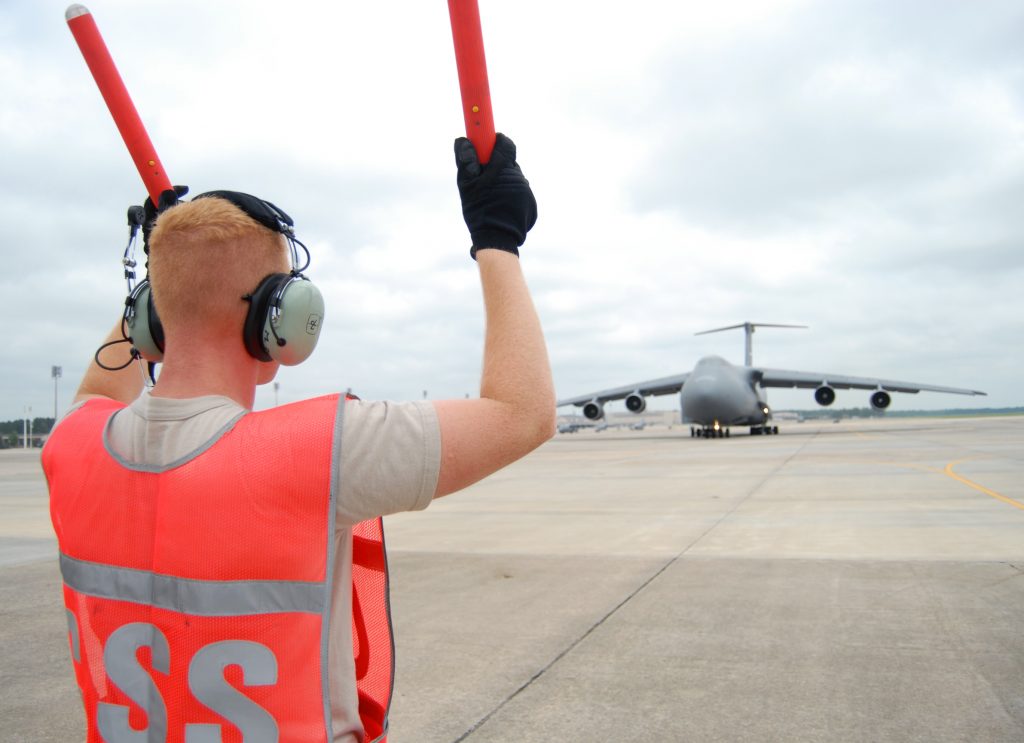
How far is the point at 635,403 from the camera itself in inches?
1528

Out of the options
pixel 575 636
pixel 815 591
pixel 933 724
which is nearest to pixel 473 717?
pixel 575 636

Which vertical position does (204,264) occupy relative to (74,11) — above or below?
below

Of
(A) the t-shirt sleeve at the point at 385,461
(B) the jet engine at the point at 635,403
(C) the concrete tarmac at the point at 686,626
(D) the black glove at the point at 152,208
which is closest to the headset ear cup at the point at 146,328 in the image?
(D) the black glove at the point at 152,208

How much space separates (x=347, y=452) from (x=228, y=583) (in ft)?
1.02

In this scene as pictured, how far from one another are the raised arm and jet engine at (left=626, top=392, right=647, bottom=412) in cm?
3674

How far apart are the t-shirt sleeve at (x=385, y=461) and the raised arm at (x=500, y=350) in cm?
3

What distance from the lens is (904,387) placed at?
125 feet

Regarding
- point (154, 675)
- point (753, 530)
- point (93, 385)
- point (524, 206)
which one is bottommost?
point (753, 530)

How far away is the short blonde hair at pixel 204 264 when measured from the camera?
1458 mm

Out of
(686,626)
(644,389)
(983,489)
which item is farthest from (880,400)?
(686,626)

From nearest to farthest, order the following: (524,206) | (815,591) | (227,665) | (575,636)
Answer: (227,665)
(524,206)
(575,636)
(815,591)

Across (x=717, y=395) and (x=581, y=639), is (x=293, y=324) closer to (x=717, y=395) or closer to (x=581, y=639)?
(x=581, y=639)

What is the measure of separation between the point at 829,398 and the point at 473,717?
123ft

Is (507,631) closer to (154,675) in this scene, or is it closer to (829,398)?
(154,675)
